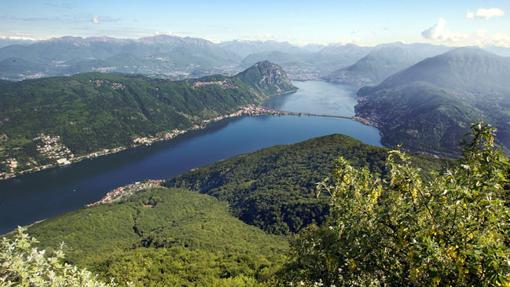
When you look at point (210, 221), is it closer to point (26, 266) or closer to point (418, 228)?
point (26, 266)

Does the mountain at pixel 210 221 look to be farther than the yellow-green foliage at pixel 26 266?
Yes

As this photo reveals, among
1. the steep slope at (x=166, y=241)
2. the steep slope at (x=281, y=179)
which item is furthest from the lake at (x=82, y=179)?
the steep slope at (x=281, y=179)

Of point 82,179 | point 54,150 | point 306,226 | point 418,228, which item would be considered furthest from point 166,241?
point 54,150

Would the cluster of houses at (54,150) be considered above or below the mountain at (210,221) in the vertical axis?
below

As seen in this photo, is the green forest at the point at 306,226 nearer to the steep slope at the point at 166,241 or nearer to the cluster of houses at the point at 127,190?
the steep slope at the point at 166,241

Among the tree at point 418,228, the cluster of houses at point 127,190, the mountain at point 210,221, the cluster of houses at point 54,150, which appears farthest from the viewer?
the cluster of houses at point 54,150

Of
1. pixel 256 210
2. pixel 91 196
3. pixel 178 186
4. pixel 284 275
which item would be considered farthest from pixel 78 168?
pixel 284 275

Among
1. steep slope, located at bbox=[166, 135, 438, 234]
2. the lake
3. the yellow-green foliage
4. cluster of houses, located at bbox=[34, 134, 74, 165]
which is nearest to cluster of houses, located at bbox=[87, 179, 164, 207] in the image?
the lake

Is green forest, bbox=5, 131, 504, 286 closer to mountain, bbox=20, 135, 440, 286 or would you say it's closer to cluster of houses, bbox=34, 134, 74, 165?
mountain, bbox=20, 135, 440, 286
